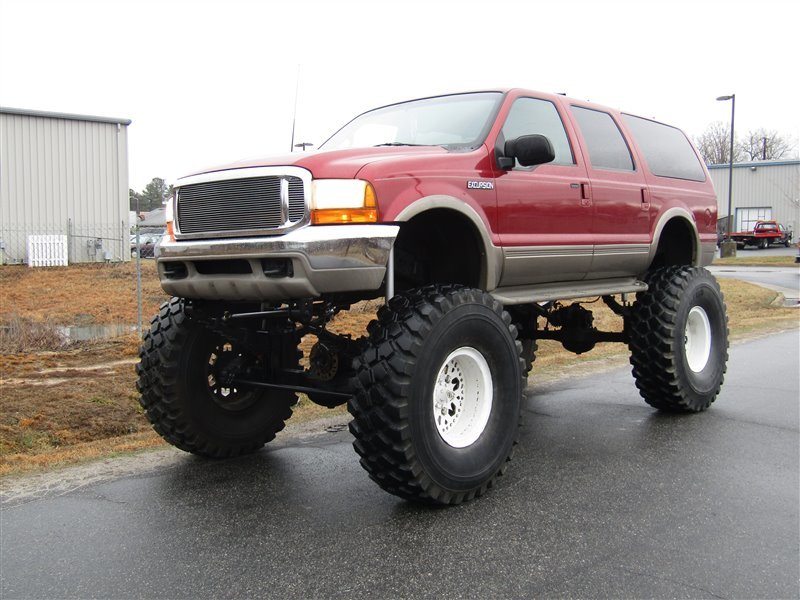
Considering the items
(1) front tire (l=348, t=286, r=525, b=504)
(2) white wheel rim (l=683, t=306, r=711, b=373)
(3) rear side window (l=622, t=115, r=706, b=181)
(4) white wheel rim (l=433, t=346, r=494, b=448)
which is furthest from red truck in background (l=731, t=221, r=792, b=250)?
(4) white wheel rim (l=433, t=346, r=494, b=448)

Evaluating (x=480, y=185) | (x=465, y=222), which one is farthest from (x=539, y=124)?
(x=465, y=222)

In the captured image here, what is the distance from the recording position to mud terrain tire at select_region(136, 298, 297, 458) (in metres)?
4.84

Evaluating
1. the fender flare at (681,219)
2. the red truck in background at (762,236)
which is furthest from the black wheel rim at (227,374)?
the red truck in background at (762,236)

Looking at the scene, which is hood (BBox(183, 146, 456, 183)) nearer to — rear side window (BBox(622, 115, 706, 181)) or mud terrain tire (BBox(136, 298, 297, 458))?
mud terrain tire (BBox(136, 298, 297, 458))

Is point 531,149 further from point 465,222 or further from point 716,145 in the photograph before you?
point 716,145

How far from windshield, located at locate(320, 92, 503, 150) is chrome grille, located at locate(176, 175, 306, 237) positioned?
114cm

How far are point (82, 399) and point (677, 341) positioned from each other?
519cm

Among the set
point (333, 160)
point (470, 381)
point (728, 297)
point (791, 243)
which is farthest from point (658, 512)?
point (791, 243)

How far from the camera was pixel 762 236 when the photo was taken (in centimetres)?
A: 4481

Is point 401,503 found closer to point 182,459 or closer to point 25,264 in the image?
point 182,459

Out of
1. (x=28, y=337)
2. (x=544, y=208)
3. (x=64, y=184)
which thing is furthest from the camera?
(x=64, y=184)

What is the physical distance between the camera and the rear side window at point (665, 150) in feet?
21.2

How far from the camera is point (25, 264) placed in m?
23.9

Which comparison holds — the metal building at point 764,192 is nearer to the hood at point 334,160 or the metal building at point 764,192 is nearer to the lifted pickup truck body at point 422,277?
the lifted pickup truck body at point 422,277
